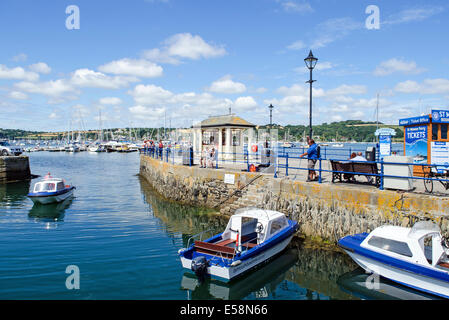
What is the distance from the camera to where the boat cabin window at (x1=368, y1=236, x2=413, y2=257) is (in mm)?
7363

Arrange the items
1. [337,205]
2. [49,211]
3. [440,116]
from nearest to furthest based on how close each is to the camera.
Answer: [337,205] → [440,116] → [49,211]

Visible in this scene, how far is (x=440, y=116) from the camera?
12289 millimetres

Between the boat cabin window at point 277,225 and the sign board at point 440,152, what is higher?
the sign board at point 440,152

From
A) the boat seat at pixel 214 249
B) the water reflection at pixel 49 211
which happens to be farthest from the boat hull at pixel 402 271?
the water reflection at pixel 49 211

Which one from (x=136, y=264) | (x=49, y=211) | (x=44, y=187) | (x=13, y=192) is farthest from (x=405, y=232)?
(x=13, y=192)

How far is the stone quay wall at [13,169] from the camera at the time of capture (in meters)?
28.7

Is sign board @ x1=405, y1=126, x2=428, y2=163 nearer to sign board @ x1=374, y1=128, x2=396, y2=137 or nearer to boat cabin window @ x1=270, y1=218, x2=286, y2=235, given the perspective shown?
sign board @ x1=374, y1=128, x2=396, y2=137

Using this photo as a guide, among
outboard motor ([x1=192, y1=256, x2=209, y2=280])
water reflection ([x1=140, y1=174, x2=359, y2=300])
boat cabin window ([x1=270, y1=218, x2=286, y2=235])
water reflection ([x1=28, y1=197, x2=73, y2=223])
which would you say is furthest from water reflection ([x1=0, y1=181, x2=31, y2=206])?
boat cabin window ([x1=270, y1=218, x2=286, y2=235])

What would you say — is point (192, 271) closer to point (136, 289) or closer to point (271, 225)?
point (136, 289)

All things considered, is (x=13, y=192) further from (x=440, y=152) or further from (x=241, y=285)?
(x=440, y=152)

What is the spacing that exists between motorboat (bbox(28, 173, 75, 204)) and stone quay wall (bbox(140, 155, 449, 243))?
9.94 m

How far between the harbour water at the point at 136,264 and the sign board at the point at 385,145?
8.72 m

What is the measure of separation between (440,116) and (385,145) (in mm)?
3926

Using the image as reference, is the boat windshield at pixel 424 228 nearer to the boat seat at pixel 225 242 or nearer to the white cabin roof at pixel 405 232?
the white cabin roof at pixel 405 232
